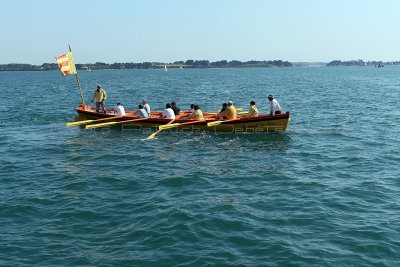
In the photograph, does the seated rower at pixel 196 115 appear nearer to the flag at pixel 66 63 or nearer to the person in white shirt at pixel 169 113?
the person in white shirt at pixel 169 113

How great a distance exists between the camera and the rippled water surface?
10.1 metres

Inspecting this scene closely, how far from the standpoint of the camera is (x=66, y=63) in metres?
27.5

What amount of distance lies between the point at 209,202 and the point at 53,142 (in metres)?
13.0

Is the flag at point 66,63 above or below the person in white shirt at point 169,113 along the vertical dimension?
above

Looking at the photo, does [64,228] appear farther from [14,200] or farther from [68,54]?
[68,54]

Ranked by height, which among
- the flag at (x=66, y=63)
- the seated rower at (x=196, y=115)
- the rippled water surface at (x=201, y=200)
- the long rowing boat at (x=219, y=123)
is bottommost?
the rippled water surface at (x=201, y=200)

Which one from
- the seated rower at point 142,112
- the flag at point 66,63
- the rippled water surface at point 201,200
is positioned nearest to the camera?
the rippled water surface at point 201,200

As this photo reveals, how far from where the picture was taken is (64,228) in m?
11.6

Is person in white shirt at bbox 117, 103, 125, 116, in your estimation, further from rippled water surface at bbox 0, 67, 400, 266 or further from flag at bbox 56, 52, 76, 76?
flag at bbox 56, 52, 76, 76

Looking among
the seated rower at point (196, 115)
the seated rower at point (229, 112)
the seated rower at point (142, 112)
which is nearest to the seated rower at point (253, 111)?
the seated rower at point (229, 112)

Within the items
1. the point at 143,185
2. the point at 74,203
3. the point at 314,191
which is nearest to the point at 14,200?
the point at 74,203

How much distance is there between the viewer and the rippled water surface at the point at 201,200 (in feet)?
33.3

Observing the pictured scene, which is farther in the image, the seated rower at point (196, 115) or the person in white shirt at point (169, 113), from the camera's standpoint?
the person in white shirt at point (169, 113)

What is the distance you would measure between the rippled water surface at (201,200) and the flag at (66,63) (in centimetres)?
524
